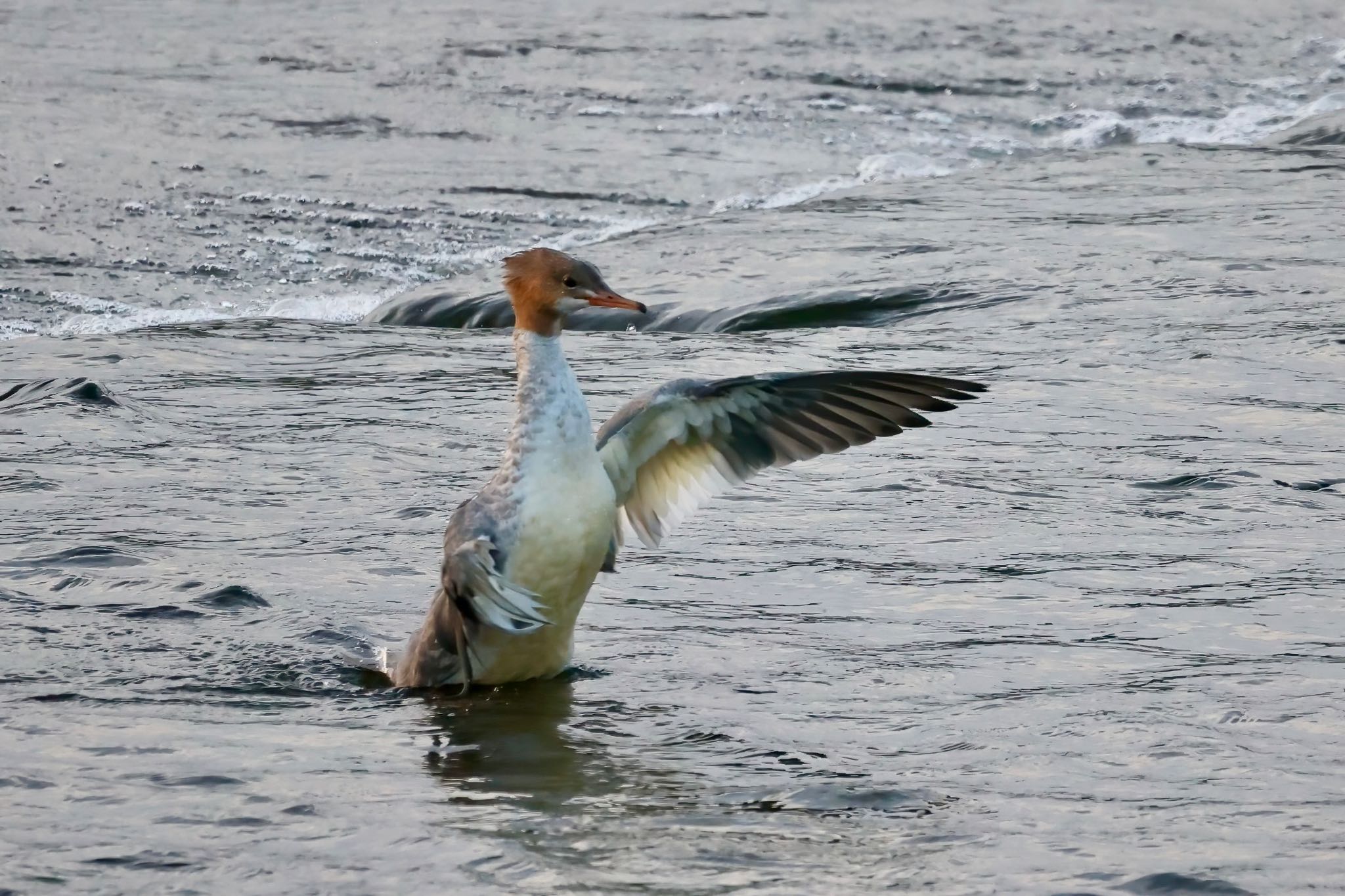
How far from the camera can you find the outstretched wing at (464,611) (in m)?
5.28

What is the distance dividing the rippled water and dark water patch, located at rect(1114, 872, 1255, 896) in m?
0.01

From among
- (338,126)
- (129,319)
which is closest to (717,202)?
(338,126)

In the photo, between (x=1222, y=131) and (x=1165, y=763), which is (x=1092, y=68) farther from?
(x=1165, y=763)

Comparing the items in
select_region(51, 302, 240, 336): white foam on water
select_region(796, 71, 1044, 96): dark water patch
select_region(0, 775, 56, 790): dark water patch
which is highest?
select_region(796, 71, 1044, 96): dark water patch

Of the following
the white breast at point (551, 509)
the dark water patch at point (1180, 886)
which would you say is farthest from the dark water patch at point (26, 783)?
the dark water patch at point (1180, 886)

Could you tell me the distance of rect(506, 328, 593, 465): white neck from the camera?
5.52 metres

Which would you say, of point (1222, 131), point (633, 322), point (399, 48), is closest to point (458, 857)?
point (633, 322)

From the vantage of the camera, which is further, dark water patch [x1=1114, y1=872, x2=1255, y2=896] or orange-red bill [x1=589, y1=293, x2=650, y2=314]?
orange-red bill [x1=589, y1=293, x2=650, y2=314]

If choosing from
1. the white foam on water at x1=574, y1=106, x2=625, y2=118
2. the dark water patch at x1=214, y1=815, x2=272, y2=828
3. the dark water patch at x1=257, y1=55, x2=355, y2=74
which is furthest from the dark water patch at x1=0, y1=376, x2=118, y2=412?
the dark water patch at x1=257, y1=55, x2=355, y2=74

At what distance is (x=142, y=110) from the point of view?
48.1ft

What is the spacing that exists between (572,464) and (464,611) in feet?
1.70

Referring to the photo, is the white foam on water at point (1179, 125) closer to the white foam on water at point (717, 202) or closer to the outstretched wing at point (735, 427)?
the white foam on water at point (717, 202)

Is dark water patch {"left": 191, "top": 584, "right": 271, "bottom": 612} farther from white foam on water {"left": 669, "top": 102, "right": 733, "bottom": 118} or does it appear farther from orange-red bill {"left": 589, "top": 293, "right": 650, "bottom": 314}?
white foam on water {"left": 669, "top": 102, "right": 733, "bottom": 118}

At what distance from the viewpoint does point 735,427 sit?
5.95 meters
